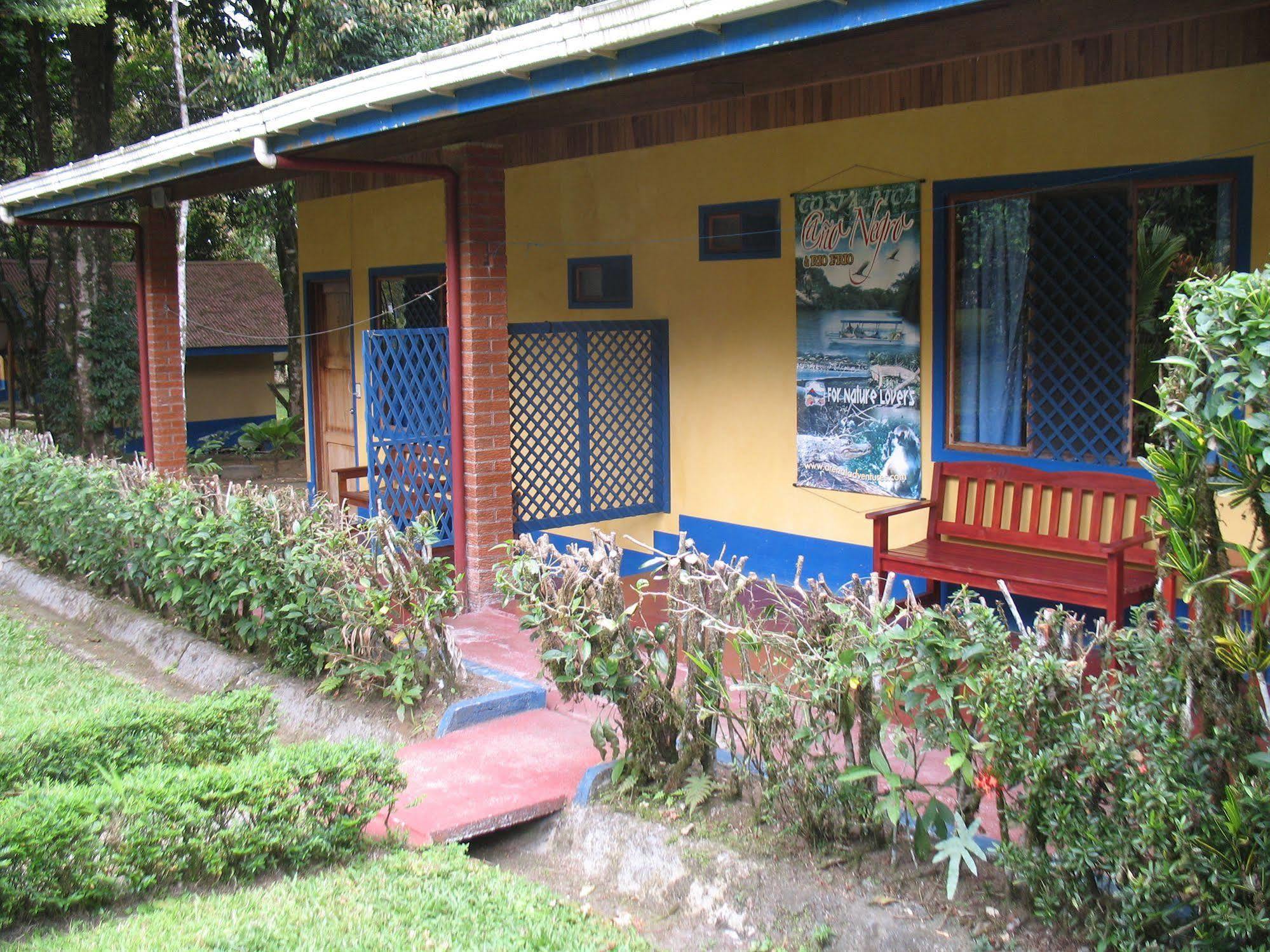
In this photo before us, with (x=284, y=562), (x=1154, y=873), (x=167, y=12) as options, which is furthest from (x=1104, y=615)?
(x=167, y=12)

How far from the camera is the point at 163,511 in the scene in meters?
7.52

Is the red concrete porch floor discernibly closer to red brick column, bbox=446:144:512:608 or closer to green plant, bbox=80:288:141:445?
red brick column, bbox=446:144:512:608

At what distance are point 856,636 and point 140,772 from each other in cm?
249

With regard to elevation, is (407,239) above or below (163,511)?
above

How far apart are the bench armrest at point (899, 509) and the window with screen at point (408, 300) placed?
5.21 m

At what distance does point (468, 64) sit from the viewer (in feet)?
19.0

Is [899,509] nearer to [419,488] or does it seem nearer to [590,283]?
[419,488]

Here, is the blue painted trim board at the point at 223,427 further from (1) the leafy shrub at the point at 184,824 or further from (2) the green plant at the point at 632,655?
(1) the leafy shrub at the point at 184,824

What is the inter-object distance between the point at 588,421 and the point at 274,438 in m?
13.3

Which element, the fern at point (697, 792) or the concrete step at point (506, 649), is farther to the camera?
the concrete step at point (506, 649)

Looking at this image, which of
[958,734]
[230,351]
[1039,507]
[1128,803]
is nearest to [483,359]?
[1039,507]

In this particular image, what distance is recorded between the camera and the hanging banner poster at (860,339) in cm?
730

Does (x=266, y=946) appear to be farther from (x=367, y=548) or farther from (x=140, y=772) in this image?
(x=367, y=548)

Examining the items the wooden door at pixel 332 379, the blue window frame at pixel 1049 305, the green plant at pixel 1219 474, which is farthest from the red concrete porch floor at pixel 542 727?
the wooden door at pixel 332 379
